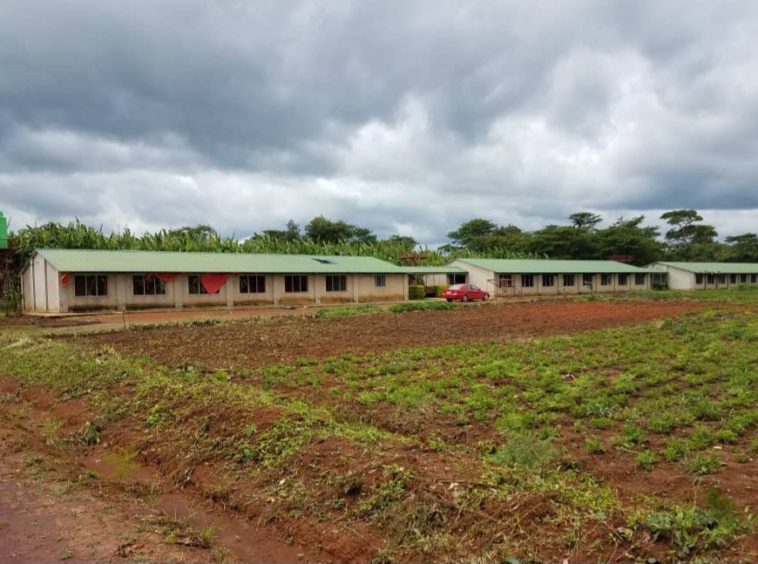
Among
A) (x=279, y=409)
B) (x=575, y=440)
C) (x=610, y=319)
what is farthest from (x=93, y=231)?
(x=575, y=440)

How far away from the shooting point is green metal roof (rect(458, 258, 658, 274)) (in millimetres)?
50653

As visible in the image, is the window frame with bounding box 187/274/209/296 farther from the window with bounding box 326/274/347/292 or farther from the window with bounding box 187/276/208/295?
the window with bounding box 326/274/347/292

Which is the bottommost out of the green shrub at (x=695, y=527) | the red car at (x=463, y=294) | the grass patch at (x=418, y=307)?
Result: the green shrub at (x=695, y=527)

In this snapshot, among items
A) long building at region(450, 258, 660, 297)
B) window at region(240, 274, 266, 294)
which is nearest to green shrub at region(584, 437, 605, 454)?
window at region(240, 274, 266, 294)

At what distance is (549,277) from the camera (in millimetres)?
54375

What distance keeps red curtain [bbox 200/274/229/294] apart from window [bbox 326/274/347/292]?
791cm

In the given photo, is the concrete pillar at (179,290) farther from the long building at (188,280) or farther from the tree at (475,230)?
the tree at (475,230)

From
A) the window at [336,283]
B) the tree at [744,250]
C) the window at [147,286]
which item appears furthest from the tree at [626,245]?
the window at [147,286]

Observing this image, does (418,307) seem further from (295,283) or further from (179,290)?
(179,290)

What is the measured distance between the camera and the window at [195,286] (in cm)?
3378

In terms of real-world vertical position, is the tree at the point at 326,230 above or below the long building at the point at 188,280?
above

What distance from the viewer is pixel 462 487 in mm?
5062

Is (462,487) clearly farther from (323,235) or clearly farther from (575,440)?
(323,235)

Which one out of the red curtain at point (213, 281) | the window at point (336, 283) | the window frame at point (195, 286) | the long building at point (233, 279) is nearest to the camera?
the long building at point (233, 279)
